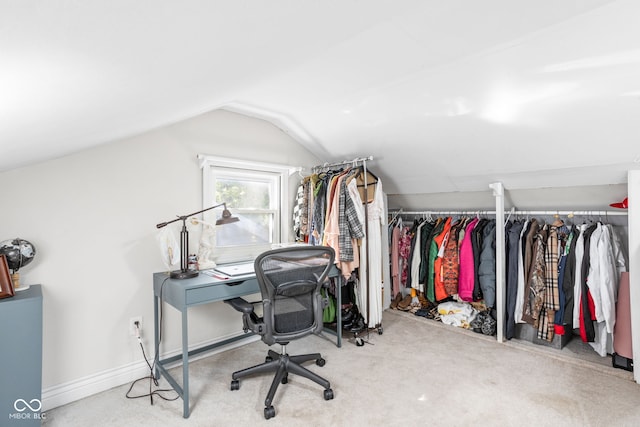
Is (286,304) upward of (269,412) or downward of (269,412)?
upward

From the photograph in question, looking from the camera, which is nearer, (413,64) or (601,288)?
(413,64)

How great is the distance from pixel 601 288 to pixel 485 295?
842 mm

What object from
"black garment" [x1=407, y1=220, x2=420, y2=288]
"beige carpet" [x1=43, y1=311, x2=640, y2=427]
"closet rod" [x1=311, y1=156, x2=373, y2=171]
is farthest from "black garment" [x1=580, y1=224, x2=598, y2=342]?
"closet rod" [x1=311, y1=156, x2=373, y2=171]

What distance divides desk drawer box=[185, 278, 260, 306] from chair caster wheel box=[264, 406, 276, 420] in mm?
726

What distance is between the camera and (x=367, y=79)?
2.14m

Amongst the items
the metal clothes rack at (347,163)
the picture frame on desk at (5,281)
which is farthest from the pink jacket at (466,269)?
the picture frame on desk at (5,281)

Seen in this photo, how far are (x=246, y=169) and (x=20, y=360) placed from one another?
6.45 ft

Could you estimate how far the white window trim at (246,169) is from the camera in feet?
9.03

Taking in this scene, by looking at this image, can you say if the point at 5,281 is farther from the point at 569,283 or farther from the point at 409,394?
the point at 569,283

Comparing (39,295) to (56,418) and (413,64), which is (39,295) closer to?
(56,418)

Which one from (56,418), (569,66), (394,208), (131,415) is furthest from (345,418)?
(394,208)

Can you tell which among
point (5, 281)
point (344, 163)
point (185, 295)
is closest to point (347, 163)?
point (344, 163)

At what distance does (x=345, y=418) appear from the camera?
1916mm

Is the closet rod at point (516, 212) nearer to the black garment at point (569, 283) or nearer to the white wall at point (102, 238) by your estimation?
the black garment at point (569, 283)
